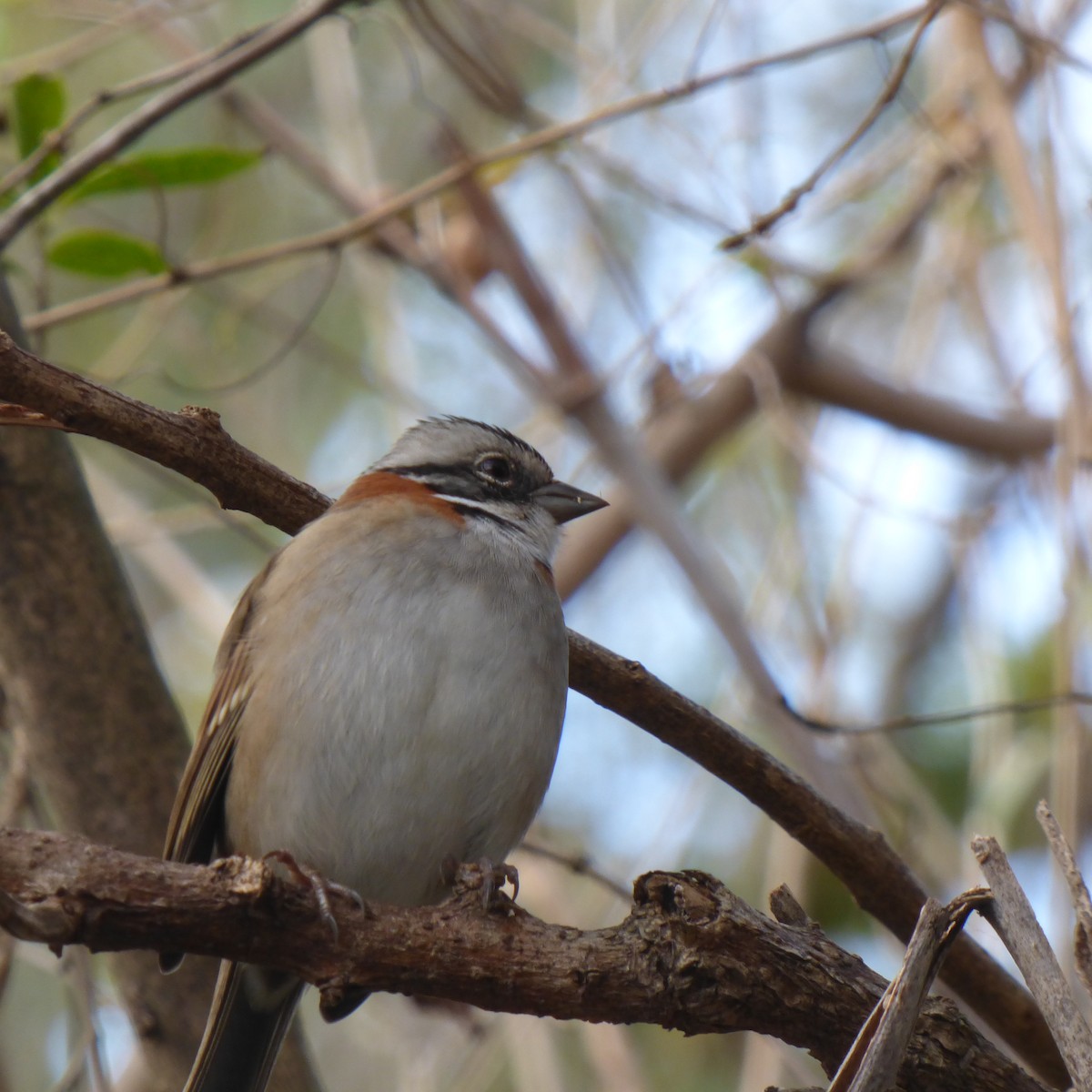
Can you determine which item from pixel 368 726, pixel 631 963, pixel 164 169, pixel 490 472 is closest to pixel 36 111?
pixel 164 169

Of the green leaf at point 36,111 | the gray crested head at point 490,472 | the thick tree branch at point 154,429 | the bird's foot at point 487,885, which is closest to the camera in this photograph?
the bird's foot at point 487,885

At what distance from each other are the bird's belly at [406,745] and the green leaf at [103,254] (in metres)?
1.50

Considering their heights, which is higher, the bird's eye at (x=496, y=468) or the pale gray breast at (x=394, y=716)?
the bird's eye at (x=496, y=468)

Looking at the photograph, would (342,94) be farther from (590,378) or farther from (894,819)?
(894,819)

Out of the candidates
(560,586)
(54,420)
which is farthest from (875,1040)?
(560,586)

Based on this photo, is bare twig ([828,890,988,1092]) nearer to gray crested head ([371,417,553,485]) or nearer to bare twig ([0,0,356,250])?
gray crested head ([371,417,553,485])

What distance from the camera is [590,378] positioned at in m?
5.66

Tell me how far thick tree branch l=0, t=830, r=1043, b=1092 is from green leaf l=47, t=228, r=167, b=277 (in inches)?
99.2

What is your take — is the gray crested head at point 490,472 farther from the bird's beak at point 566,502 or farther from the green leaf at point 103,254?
the green leaf at point 103,254

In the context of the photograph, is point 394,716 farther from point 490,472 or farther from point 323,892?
point 490,472

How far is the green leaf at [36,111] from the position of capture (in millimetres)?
4398

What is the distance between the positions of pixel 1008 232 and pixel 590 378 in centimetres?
218

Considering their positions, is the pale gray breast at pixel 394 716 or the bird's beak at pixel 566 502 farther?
the bird's beak at pixel 566 502

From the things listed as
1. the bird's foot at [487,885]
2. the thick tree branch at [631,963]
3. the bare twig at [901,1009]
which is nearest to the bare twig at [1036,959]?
the bare twig at [901,1009]
